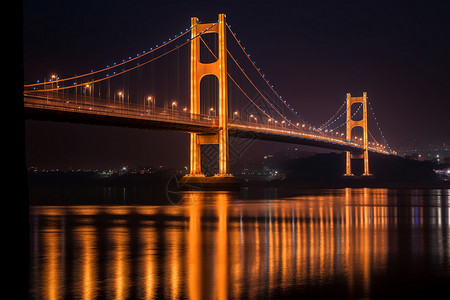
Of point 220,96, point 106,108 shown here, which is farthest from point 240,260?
point 220,96

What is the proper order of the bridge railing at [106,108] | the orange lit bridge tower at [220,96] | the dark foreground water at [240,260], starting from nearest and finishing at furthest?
1. the dark foreground water at [240,260]
2. the bridge railing at [106,108]
3. the orange lit bridge tower at [220,96]

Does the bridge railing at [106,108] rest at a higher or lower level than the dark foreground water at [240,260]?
higher

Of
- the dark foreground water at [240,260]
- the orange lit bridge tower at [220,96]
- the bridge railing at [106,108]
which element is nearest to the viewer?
the dark foreground water at [240,260]

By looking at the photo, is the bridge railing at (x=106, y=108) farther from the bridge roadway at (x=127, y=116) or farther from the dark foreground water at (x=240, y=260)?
the dark foreground water at (x=240, y=260)

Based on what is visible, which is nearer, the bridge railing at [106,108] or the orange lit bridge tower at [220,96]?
the bridge railing at [106,108]

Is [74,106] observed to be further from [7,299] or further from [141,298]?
[7,299]

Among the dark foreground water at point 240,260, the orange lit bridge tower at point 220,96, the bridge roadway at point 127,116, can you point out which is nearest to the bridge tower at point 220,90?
the orange lit bridge tower at point 220,96
